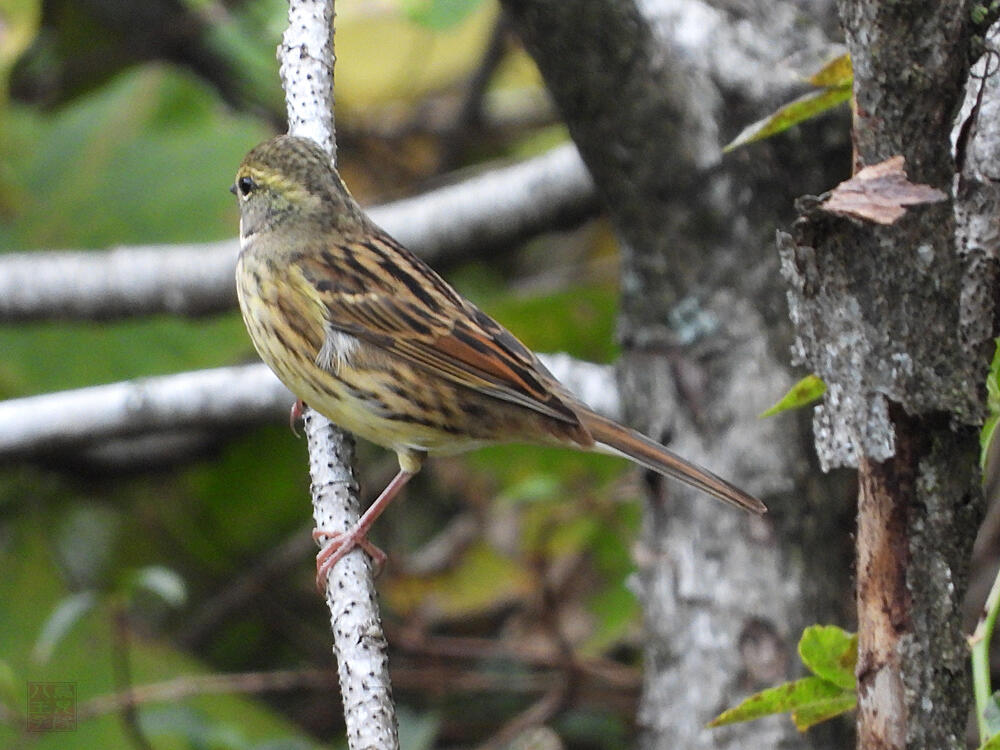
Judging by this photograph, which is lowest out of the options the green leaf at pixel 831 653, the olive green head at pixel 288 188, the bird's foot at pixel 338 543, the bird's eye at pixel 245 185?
the green leaf at pixel 831 653

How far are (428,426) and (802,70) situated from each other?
3.94ft

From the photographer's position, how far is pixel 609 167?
2973 mm

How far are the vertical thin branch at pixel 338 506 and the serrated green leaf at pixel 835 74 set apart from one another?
1.09 meters

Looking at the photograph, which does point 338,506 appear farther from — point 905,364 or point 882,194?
point 882,194

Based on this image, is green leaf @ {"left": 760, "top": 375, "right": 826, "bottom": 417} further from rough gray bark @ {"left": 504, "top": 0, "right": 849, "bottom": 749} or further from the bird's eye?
the bird's eye

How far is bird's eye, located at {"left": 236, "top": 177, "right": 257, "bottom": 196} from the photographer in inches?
126

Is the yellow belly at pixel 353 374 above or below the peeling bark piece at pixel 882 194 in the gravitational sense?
above

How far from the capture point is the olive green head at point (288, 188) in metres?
2.90

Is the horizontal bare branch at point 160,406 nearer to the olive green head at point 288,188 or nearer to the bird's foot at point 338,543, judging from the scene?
the olive green head at point 288,188

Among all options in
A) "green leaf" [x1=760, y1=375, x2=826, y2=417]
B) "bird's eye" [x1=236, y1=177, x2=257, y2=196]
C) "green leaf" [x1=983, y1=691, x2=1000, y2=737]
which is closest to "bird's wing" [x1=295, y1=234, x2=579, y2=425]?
"bird's eye" [x1=236, y1=177, x2=257, y2=196]

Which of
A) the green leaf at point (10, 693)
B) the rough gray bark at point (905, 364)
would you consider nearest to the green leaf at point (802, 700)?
the rough gray bark at point (905, 364)

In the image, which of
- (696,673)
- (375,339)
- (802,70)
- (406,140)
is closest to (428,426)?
(375,339)

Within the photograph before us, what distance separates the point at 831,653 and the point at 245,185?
80.1 inches

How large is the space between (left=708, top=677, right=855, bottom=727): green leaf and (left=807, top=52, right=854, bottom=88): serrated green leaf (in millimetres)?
894
